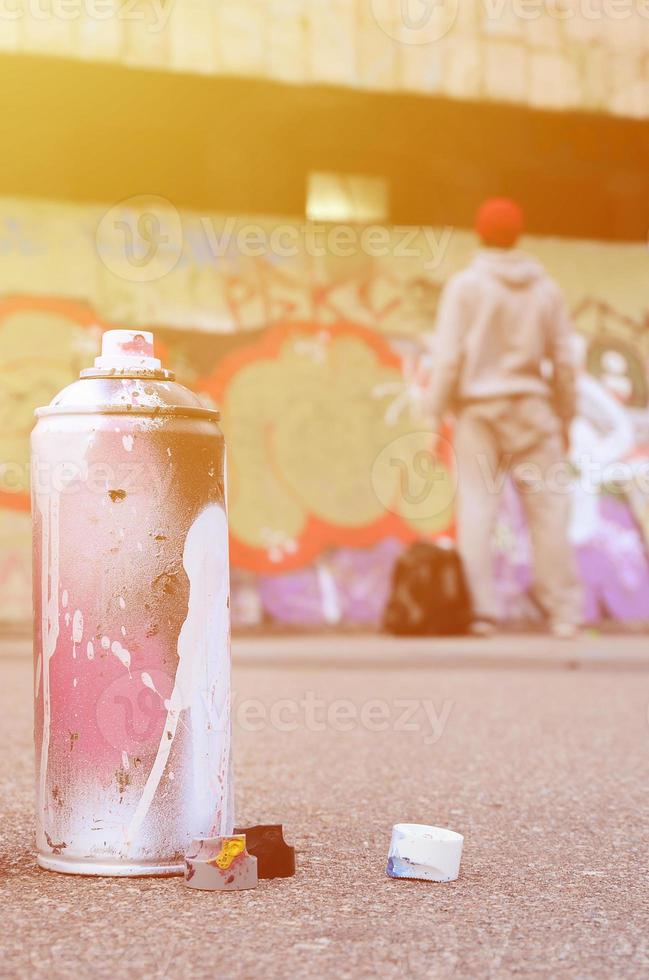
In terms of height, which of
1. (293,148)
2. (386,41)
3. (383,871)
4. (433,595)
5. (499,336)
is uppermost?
(386,41)

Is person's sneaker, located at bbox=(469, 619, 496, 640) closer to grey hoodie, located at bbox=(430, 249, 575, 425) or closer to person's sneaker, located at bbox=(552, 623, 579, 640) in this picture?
person's sneaker, located at bbox=(552, 623, 579, 640)

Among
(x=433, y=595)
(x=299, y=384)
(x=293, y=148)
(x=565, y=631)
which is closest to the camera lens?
(x=433, y=595)

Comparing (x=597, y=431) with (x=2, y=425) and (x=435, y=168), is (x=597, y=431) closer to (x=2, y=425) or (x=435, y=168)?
(x=435, y=168)

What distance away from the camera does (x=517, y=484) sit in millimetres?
10836

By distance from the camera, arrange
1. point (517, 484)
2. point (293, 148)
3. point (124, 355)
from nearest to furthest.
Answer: point (124, 355)
point (517, 484)
point (293, 148)

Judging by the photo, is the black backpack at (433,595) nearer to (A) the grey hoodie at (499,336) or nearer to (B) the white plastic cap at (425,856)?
(A) the grey hoodie at (499,336)

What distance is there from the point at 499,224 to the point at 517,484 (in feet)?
6.40

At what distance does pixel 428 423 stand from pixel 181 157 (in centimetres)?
310

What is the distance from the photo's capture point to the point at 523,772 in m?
4.48

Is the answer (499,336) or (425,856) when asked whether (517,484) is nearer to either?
(499,336)

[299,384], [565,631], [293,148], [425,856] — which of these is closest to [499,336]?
[565,631]

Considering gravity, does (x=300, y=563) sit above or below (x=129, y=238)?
below

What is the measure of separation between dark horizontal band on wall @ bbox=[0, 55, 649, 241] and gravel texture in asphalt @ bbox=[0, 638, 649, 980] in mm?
6512

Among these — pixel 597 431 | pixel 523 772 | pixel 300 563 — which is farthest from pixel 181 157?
pixel 523 772
